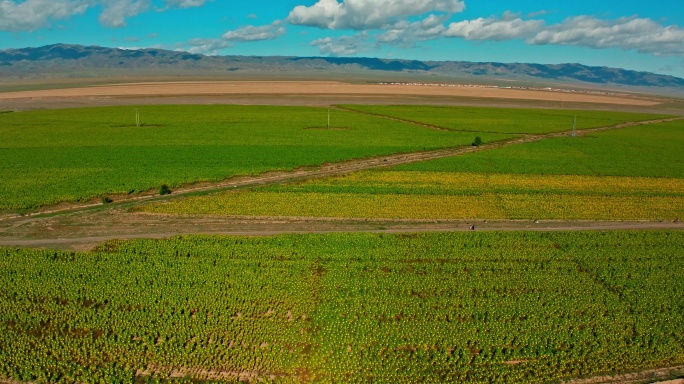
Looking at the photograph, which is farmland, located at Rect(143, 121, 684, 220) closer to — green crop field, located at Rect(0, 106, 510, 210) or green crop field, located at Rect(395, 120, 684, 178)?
green crop field, located at Rect(395, 120, 684, 178)

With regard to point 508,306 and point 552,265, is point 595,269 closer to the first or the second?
point 552,265

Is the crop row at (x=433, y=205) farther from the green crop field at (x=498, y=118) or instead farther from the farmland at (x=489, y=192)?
the green crop field at (x=498, y=118)

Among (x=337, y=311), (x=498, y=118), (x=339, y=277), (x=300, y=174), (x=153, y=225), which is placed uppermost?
(x=498, y=118)

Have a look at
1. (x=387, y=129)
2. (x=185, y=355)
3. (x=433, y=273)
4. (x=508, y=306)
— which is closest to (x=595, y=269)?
(x=508, y=306)

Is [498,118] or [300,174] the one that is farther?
[498,118]

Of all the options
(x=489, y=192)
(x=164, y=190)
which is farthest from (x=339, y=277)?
(x=164, y=190)

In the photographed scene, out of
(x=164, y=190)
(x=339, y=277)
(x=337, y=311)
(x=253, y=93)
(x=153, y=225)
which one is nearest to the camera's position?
(x=337, y=311)

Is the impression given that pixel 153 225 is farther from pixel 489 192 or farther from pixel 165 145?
pixel 165 145
